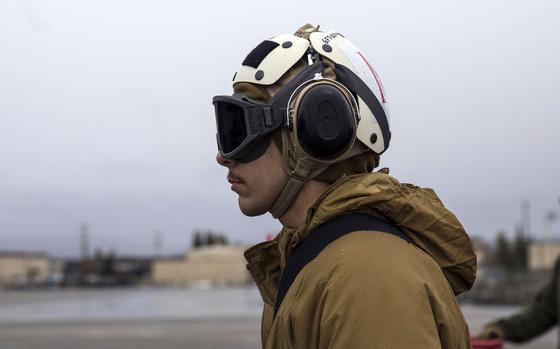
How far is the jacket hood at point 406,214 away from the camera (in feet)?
5.65

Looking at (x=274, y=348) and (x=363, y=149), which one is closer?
(x=274, y=348)

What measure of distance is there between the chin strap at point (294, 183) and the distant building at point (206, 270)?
81029 millimetres

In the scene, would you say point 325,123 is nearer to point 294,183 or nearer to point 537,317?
point 294,183

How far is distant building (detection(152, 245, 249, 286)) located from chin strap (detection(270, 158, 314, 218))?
81029 millimetres

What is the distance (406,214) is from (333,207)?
0.17 meters

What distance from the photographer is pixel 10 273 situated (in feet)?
310

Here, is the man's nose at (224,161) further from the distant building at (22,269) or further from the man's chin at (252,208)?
the distant building at (22,269)

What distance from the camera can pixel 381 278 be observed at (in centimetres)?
147

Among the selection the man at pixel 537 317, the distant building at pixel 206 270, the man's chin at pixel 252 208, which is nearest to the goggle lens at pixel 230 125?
the man's chin at pixel 252 208

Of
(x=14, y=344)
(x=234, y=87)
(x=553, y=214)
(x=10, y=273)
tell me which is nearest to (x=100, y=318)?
(x=14, y=344)

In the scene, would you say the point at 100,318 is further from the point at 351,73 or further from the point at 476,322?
the point at 351,73

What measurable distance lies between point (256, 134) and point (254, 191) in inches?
5.9

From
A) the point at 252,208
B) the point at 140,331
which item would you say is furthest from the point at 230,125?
the point at 140,331

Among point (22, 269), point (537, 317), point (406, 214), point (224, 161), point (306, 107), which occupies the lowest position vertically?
point (22, 269)
